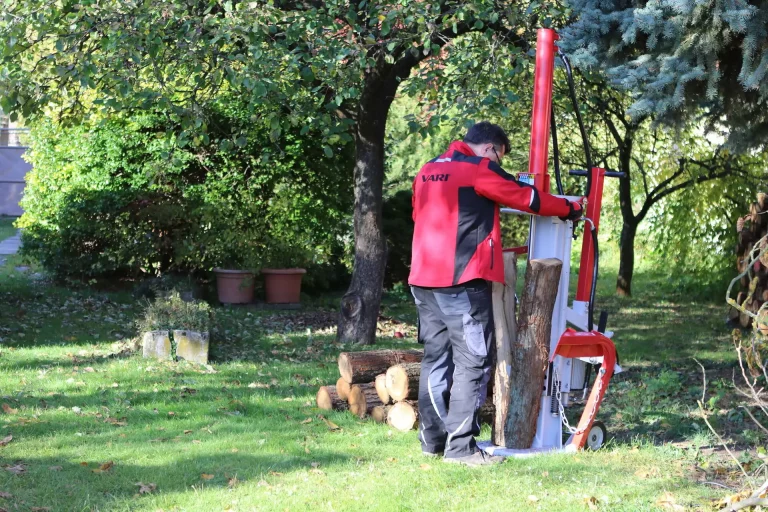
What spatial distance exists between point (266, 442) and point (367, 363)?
122 centimetres

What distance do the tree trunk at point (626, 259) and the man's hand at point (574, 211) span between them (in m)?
10.0

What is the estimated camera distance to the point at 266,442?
19.1ft

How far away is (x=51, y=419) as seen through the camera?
634 cm

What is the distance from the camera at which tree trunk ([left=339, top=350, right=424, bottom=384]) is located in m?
6.76

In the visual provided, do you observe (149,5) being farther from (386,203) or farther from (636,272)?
(636,272)


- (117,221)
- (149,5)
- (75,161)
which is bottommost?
(117,221)

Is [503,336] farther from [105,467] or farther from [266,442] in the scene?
[105,467]

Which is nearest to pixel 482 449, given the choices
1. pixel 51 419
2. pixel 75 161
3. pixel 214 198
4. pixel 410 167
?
pixel 51 419

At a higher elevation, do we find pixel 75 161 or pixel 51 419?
pixel 75 161

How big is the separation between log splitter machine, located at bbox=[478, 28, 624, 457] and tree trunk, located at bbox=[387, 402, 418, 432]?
706 mm

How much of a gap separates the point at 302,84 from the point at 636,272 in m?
12.2

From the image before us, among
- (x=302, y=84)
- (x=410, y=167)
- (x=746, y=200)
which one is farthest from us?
(x=410, y=167)

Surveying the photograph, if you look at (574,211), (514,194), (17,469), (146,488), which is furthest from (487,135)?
(17,469)

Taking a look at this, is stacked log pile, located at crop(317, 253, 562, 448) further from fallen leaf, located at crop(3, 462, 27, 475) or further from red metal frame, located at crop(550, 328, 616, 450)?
fallen leaf, located at crop(3, 462, 27, 475)
